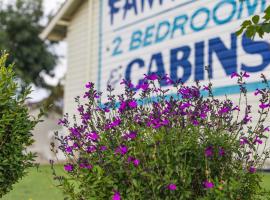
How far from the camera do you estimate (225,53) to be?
9.80 m

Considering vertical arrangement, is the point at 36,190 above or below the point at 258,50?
below

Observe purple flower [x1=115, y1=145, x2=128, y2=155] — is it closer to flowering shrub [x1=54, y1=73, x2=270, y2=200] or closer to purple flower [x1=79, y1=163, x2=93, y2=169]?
flowering shrub [x1=54, y1=73, x2=270, y2=200]

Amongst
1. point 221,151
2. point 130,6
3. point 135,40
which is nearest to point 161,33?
point 135,40

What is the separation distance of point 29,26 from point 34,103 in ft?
28.1

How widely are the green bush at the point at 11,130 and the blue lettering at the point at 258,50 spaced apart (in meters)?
5.87

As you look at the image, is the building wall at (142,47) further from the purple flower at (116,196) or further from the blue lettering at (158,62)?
the purple flower at (116,196)

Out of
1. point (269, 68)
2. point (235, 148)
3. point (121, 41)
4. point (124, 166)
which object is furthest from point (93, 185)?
point (121, 41)

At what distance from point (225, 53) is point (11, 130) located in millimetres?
6806

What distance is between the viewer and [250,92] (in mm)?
9211

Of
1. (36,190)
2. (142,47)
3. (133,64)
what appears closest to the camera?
(36,190)

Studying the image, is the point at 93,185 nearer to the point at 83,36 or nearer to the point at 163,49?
the point at 163,49

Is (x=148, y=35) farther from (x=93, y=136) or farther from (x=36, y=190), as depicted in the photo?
(x=93, y=136)

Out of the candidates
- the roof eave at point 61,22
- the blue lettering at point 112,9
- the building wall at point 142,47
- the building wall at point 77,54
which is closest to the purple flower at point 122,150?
the building wall at point 142,47

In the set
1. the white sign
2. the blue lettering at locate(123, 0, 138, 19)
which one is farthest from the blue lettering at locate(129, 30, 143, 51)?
the blue lettering at locate(123, 0, 138, 19)
